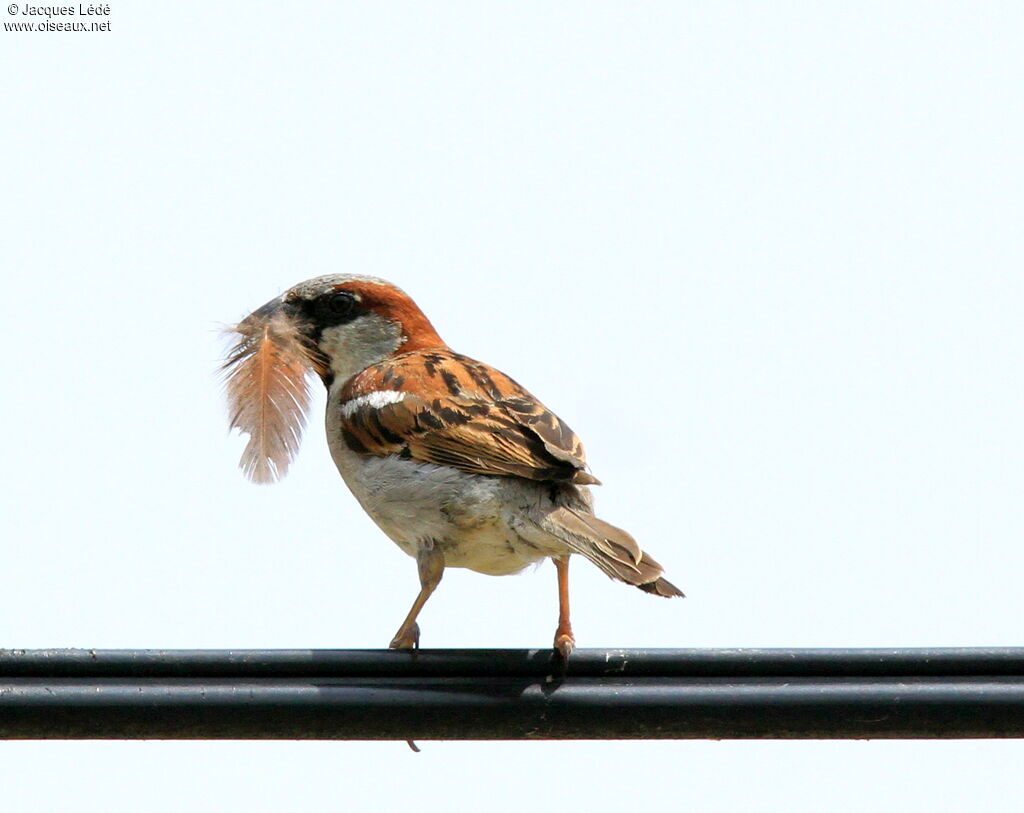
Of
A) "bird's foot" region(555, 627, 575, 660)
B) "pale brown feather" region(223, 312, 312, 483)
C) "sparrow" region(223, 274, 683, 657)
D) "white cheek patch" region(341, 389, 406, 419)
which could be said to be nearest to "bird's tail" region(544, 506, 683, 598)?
"sparrow" region(223, 274, 683, 657)

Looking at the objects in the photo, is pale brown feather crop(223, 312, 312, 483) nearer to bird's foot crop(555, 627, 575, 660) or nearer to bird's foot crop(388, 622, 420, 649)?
bird's foot crop(388, 622, 420, 649)

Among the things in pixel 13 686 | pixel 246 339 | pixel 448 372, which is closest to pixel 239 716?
pixel 13 686

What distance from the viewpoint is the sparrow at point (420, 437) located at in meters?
6.38

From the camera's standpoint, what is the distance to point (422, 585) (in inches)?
270

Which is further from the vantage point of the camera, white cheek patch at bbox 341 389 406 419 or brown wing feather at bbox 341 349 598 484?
white cheek patch at bbox 341 389 406 419

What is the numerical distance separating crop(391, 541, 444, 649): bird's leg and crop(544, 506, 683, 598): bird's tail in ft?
2.42

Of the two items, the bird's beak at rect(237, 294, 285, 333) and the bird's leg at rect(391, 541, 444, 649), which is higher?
the bird's beak at rect(237, 294, 285, 333)

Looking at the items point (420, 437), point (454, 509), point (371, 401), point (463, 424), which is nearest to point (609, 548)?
point (454, 509)

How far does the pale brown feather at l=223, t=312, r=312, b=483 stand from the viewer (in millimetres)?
7797

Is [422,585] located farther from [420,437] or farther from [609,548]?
[609,548]

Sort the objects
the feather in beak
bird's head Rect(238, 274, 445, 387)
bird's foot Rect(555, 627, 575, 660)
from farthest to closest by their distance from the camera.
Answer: bird's head Rect(238, 274, 445, 387) → the feather in beak → bird's foot Rect(555, 627, 575, 660)

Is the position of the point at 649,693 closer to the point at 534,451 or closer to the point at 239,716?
the point at 239,716

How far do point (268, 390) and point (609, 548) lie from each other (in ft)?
8.79

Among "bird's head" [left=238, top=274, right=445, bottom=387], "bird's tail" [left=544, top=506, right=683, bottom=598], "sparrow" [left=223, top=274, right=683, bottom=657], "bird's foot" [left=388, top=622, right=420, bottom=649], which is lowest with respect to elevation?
"bird's foot" [left=388, top=622, right=420, bottom=649]
